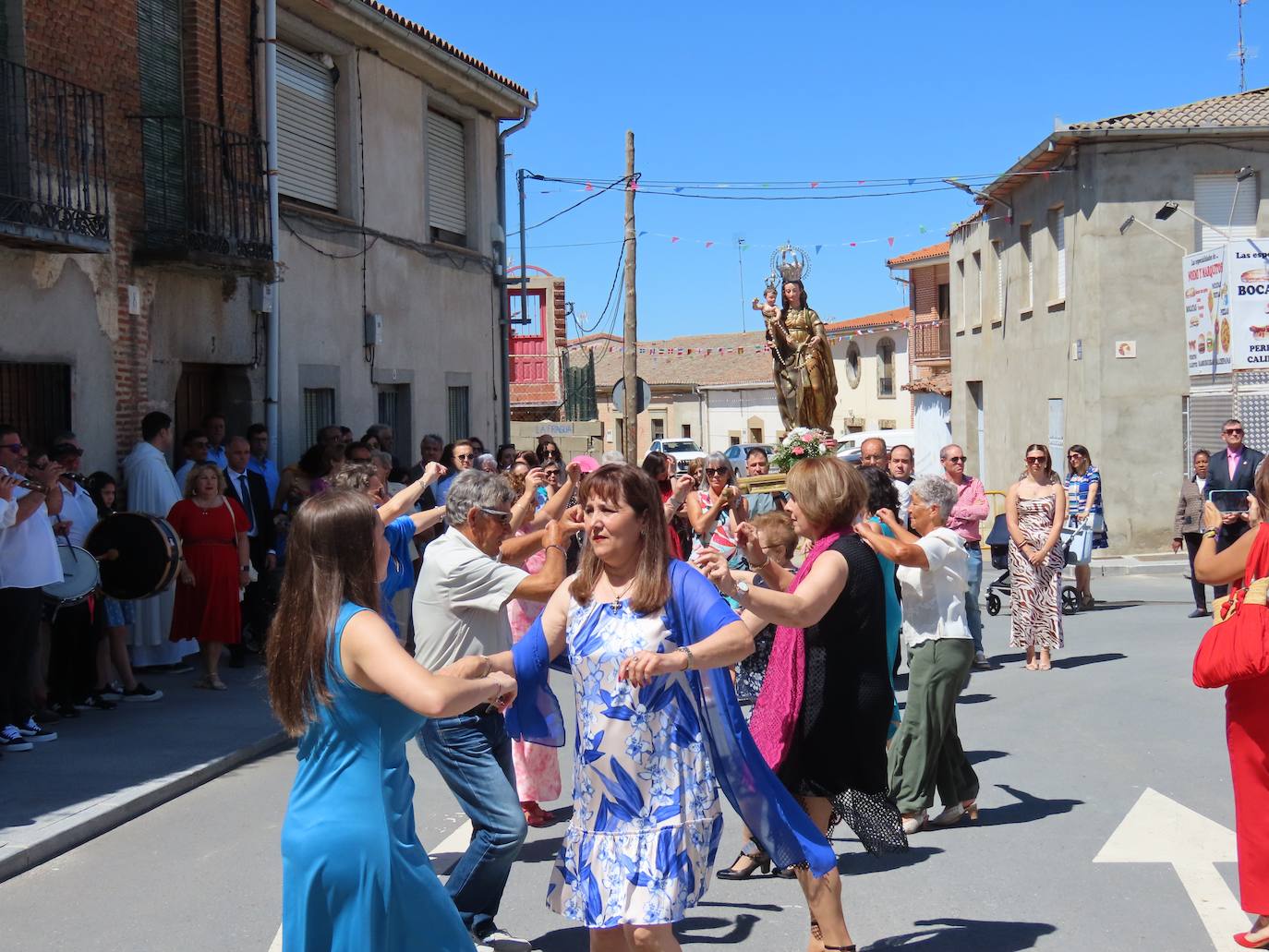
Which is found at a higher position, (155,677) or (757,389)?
(757,389)

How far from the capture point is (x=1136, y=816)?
22.6 feet

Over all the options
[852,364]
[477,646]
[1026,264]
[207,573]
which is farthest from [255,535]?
[852,364]

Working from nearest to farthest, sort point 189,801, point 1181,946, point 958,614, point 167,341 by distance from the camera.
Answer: point 1181,946 < point 958,614 < point 189,801 < point 167,341

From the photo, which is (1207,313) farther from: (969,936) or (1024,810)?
(969,936)

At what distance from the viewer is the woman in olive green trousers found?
6637mm

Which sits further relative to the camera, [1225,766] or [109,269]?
[109,269]

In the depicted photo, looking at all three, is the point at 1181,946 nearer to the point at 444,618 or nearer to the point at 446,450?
the point at 444,618

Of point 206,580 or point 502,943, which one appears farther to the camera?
point 206,580

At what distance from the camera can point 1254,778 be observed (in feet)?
16.6

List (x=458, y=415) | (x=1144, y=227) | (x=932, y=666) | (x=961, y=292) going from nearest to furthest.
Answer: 1. (x=932, y=666)
2. (x=458, y=415)
3. (x=1144, y=227)
4. (x=961, y=292)

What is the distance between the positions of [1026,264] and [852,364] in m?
32.4

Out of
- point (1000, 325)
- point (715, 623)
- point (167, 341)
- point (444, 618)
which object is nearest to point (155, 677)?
point (167, 341)

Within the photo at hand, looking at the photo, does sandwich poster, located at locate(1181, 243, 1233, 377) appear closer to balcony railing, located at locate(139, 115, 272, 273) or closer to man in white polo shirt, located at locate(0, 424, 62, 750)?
balcony railing, located at locate(139, 115, 272, 273)

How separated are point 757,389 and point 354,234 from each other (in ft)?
154
